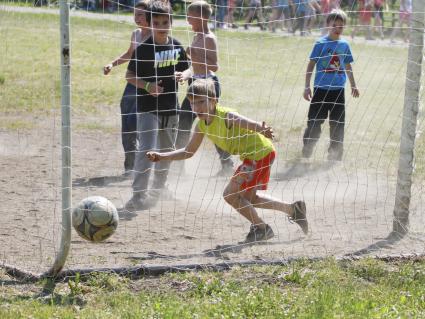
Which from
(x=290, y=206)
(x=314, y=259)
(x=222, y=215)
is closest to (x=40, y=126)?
(x=222, y=215)

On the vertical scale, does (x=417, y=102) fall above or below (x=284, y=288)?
above

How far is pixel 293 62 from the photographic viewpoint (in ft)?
54.9

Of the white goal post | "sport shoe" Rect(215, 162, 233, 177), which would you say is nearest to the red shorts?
the white goal post

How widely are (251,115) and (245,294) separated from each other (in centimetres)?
697

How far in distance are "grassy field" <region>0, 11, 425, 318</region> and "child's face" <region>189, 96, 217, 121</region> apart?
1326mm

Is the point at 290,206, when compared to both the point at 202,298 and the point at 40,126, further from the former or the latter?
the point at 40,126

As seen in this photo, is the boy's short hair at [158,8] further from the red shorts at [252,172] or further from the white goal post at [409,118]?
the white goal post at [409,118]

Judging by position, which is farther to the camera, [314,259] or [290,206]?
[290,206]

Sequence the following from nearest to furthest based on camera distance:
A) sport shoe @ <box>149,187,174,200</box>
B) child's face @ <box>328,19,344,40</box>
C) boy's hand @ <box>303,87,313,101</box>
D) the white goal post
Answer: the white goal post
sport shoe @ <box>149,187,174,200</box>
child's face @ <box>328,19,344,40</box>
boy's hand @ <box>303,87,313,101</box>

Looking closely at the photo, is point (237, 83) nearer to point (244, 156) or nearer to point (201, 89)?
point (244, 156)

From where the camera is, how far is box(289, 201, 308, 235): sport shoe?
680cm

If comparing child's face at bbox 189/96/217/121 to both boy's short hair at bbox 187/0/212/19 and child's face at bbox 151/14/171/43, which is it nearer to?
child's face at bbox 151/14/171/43

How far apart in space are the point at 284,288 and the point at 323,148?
16.6 feet

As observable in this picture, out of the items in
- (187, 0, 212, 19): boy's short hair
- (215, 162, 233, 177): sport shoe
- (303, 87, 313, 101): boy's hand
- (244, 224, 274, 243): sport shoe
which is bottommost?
(215, 162, 233, 177): sport shoe
